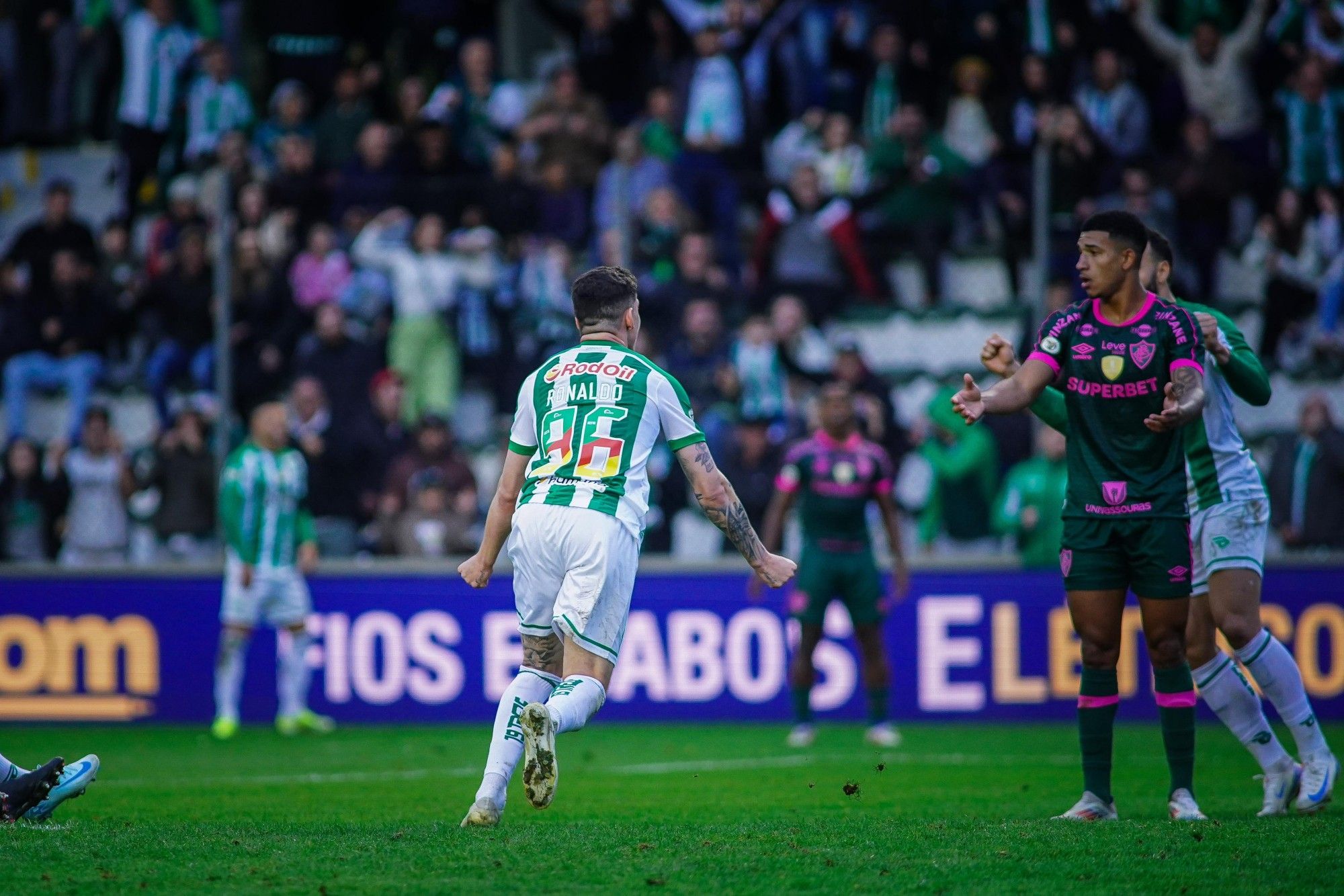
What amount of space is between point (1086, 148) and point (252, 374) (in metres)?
8.00

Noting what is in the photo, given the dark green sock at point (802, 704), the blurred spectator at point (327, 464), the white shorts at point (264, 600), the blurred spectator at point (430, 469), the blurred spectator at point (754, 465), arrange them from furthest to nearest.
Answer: the blurred spectator at point (327, 464)
the blurred spectator at point (430, 469)
the blurred spectator at point (754, 465)
the white shorts at point (264, 600)
the dark green sock at point (802, 704)

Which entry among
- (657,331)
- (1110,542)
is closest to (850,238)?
(657,331)

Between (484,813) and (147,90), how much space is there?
13.3 metres

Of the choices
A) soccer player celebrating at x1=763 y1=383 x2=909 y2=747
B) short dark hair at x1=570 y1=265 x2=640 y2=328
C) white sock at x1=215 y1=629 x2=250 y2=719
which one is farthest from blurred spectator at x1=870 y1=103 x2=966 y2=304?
short dark hair at x1=570 y1=265 x2=640 y2=328

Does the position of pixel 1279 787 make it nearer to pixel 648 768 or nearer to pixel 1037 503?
pixel 648 768

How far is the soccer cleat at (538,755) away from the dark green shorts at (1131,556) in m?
2.46

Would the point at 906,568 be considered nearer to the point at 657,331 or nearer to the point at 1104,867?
the point at 657,331

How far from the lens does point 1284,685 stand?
25.6ft

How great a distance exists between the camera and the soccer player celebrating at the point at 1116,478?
7094 mm

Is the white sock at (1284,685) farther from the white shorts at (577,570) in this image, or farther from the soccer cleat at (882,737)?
the soccer cleat at (882,737)

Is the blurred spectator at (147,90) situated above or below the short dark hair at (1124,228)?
above

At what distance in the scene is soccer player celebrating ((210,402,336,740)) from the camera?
553 inches

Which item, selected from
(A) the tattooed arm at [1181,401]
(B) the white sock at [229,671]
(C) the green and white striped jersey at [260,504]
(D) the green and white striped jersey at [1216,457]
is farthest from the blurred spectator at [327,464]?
(A) the tattooed arm at [1181,401]

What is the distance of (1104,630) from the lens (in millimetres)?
7160
